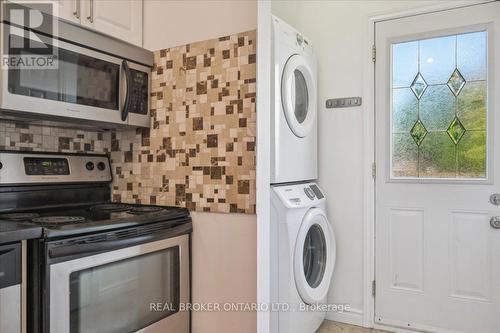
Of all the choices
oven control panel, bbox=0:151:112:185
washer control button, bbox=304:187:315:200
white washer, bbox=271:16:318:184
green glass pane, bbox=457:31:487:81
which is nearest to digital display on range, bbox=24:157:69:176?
oven control panel, bbox=0:151:112:185

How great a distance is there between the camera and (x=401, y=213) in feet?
7.64

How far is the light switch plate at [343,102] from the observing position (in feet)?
7.92

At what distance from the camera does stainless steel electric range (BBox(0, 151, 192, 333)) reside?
1104 mm

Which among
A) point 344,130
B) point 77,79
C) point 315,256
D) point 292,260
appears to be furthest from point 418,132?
point 77,79

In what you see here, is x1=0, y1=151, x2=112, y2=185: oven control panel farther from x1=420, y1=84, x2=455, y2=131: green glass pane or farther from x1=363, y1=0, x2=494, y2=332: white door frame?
x1=420, y1=84, x2=455, y2=131: green glass pane

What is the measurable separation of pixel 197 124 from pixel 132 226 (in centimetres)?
55

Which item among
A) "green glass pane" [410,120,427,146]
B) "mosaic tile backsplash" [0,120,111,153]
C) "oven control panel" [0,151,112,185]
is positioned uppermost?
"green glass pane" [410,120,427,146]

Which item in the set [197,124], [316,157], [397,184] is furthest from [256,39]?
[397,184]

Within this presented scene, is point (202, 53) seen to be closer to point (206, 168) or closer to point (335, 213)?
point (206, 168)

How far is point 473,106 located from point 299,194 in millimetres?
1214

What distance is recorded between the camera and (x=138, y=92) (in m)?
1.73

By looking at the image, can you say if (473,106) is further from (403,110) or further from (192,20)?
(192,20)

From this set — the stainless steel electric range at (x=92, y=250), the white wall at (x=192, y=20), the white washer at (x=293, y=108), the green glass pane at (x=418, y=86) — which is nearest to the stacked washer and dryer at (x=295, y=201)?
the white washer at (x=293, y=108)

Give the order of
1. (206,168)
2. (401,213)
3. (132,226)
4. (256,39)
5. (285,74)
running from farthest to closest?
1. (401,213)
2. (285,74)
3. (206,168)
4. (256,39)
5. (132,226)
